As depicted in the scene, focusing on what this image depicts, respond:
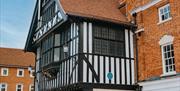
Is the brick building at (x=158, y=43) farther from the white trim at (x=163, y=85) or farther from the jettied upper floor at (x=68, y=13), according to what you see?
the jettied upper floor at (x=68, y=13)

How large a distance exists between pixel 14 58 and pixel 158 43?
33.9m

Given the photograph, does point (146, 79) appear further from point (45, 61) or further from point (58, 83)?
point (45, 61)

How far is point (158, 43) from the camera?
658 inches

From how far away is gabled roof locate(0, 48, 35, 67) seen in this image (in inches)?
1808

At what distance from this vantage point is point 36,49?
2475 cm

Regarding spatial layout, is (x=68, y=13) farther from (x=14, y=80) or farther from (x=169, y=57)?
(x=14, y=80)

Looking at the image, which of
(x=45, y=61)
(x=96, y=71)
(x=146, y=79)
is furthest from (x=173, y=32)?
(x=45, y=61)

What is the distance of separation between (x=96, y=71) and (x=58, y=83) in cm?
294

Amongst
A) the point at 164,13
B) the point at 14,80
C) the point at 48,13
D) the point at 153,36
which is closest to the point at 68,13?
the point at 153,36

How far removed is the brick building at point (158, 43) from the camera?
51.1 ft

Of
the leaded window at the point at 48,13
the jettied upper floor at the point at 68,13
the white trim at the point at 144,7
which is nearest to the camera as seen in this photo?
the white trim at the point at 144,7

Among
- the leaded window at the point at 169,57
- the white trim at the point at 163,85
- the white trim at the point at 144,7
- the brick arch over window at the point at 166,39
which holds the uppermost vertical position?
the white trim at the point at 144,7

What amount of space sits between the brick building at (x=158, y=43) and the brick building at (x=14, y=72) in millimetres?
29831

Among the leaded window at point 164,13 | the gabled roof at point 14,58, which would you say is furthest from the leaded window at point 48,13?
the gabled roof at point 14,58
